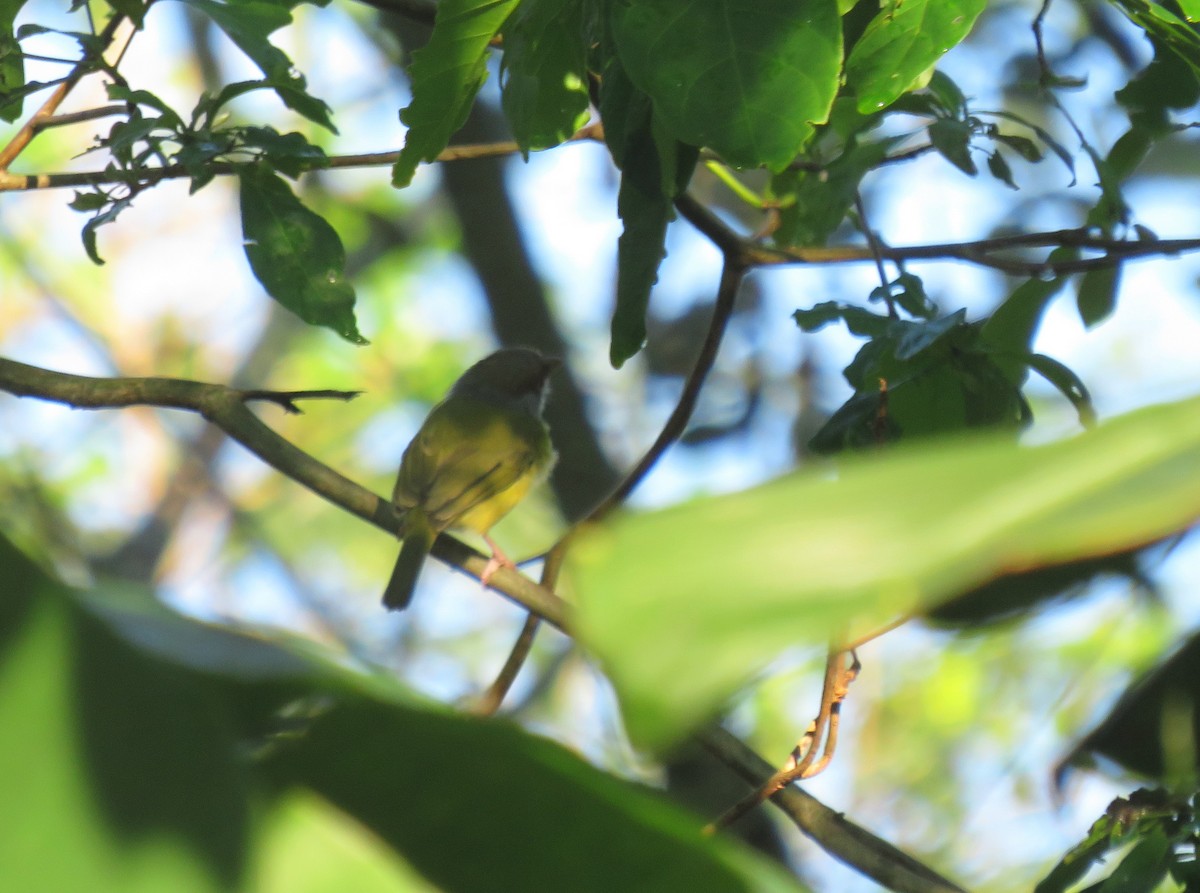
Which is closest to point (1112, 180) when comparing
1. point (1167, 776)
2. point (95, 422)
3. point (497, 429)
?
point (1167, 776)

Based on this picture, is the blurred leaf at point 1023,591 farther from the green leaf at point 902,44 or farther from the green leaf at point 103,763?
the green leaf at point 103,763

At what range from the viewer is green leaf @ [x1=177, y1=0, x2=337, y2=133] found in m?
2.52

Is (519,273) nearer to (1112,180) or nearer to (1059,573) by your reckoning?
(1112,180)

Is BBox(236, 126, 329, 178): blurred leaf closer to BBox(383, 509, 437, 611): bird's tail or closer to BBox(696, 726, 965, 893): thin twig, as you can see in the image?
BBox(696, 726, 965, 893): thin twig

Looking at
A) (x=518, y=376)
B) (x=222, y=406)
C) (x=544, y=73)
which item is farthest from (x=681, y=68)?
(x=518, y=376)

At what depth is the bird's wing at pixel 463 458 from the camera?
200 inches

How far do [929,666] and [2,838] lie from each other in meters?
11.2

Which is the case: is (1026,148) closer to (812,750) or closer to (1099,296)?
(1099,296)

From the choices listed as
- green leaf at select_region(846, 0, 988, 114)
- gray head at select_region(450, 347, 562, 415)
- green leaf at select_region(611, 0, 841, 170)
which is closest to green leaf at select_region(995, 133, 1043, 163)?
green leaf at select_region(846, 0, 988, 114)

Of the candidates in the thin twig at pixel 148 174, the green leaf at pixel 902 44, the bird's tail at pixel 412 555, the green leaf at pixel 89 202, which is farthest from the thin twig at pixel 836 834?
the bird's tail at pixel 412 555

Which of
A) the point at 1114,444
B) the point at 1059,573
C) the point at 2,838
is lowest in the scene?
the point at 2,838

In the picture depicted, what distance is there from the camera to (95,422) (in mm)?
14320

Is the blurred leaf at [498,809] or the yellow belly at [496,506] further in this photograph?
the yellow belly at [496,506]

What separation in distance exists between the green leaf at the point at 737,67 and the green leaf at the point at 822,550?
1.30 m
